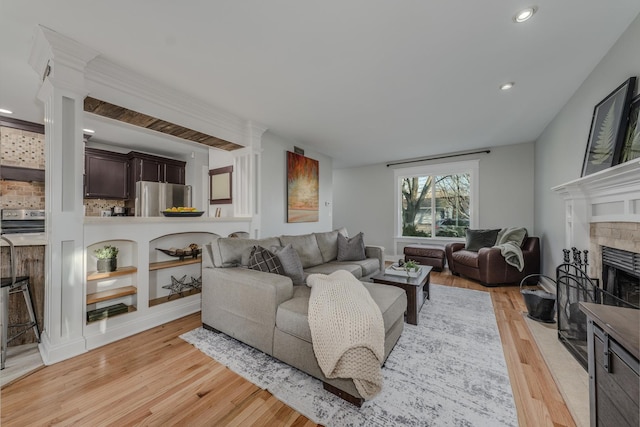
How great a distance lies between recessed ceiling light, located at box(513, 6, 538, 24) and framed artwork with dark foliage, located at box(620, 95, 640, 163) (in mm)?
1017

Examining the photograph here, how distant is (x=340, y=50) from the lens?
2.04 metres

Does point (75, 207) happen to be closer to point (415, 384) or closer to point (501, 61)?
point (415, 384)

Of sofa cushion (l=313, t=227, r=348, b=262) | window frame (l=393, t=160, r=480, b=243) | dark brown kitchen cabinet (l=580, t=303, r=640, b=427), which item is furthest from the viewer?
window frame (l=393, t=160, r=480, b=243)

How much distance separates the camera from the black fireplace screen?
192 cm

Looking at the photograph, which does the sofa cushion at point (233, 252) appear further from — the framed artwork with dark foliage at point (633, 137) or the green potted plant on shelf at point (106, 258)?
the framed artwork with dark foliage at point (633, 137)

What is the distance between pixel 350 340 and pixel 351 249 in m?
2.44

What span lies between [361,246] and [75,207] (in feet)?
10.9

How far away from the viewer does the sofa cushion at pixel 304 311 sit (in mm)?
1713

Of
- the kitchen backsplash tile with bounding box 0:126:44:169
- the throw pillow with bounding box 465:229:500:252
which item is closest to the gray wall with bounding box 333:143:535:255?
the throw pillow with bounding box 465:229:500:252

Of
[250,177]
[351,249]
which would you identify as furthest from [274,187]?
[351,249]

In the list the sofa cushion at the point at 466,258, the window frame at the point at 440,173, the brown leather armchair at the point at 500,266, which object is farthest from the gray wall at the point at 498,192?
the sofa cushion at the point at 466,258

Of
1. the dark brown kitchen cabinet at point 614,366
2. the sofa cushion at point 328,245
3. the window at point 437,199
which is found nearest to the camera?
the dark brown kitchen cabinet at point 614,366

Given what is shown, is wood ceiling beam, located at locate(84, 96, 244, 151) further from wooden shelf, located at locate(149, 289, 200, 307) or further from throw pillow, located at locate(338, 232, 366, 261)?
throw pillow, located at locate(338, 232, 366, 261)

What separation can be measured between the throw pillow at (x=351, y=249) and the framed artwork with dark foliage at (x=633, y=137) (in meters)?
2.80
